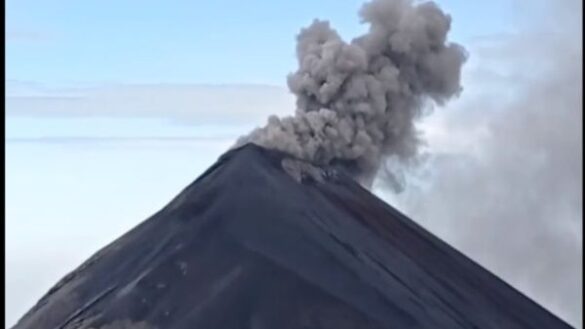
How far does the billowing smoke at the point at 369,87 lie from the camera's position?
130ft

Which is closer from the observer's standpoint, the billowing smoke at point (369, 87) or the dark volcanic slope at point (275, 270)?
the dark volcanic slope at point (275, 270)

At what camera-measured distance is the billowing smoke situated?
3959cm

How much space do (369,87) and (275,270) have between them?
11.1 m

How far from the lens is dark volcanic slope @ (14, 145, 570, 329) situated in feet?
98.6

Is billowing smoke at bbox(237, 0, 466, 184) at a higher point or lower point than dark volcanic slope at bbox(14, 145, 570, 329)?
higher

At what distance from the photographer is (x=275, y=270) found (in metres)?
31.7

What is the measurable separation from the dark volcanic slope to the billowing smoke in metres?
1.62

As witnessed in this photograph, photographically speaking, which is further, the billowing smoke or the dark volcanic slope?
the billowing smoke

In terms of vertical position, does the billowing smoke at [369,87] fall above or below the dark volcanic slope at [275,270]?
above

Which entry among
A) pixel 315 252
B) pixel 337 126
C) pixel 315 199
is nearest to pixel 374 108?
pixel 337 126

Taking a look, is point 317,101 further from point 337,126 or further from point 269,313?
point 269,313

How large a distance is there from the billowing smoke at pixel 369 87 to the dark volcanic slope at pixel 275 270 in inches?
63.6

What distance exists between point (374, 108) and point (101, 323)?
14196 mm

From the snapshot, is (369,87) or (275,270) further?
(369,87)
